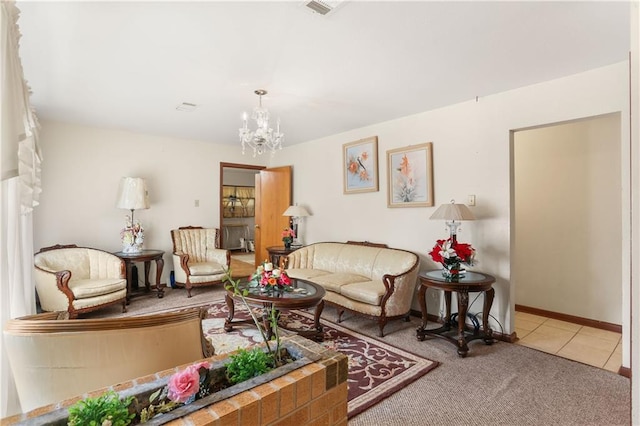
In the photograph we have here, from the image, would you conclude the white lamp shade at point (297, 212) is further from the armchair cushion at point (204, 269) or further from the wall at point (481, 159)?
the armchair cushion at point (204, 269)

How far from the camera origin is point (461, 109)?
348 cm

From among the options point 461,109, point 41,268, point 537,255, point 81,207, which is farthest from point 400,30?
point 81,207

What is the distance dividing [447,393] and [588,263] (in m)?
2.69

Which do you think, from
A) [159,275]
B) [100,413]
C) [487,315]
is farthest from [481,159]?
[159,275]

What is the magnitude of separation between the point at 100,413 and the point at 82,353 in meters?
0.60

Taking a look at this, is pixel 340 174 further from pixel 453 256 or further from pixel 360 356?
pixel 360 356

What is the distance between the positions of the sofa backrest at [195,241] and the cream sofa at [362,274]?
1526 mm

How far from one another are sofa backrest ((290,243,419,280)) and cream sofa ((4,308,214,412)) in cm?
261

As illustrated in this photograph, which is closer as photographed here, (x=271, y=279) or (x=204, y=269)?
(x=271, y=279)

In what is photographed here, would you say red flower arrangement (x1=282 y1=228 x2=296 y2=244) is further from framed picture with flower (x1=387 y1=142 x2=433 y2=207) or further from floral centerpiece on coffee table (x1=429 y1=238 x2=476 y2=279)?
floral centerpiece on coffee table (x1=429 y1=238 x2=476 y2=279)

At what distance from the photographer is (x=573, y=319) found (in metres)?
3.64

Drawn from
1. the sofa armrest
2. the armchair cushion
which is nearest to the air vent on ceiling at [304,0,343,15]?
the sofa armrest

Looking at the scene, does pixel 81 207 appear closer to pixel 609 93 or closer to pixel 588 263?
pixel 609 93

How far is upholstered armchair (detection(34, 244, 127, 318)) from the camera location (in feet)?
11.2
